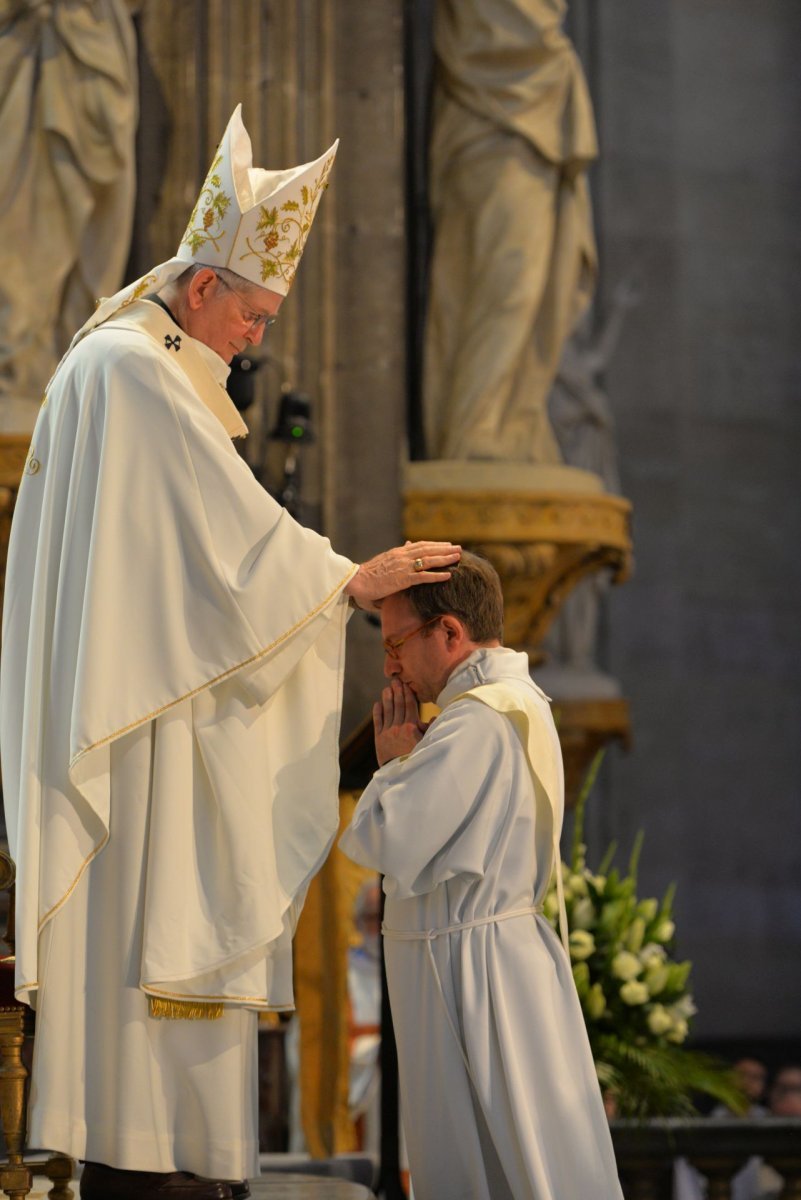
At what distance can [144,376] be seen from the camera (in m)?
3.54

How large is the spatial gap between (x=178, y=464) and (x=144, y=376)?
0.62 feet

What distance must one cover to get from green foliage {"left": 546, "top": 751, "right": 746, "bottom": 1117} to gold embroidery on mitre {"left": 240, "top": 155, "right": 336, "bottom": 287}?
82.9 inches

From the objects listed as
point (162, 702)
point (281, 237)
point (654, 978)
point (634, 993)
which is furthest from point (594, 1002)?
point (281, 237)

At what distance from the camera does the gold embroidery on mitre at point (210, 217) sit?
367 cm

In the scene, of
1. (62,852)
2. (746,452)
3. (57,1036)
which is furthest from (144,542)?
(746,452)

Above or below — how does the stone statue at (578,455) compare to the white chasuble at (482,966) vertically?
above

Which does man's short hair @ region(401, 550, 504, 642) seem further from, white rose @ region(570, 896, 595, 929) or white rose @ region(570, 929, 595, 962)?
white rose @ region(570, 896, 595, 929)

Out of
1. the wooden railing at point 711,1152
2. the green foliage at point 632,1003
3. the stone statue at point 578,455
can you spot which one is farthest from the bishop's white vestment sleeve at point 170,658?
the stone statue at point 578,455

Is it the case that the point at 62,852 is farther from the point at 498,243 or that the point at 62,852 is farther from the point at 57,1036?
the point at 498,243

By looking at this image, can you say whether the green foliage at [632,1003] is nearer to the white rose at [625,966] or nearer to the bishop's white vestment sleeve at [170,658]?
the white rose at [625,966]

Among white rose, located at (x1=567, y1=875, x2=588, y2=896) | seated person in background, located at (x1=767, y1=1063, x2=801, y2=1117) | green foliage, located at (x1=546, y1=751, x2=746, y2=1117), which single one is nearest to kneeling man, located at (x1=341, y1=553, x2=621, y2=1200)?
green foliage, located at (x1=546, y1=751, x2=746, y2=1117)

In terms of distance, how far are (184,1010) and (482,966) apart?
0.58 metres

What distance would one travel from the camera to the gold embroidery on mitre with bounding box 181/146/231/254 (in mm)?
3670

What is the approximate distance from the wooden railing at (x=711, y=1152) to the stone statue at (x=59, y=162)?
3358mm
